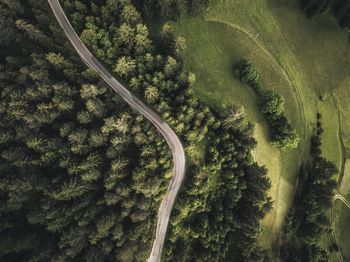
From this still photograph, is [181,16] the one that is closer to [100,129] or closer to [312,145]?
[100,129]

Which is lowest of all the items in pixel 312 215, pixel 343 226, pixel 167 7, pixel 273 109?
pixel 312 215

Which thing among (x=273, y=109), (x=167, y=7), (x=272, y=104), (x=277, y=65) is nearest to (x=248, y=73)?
(x=272, y=104)

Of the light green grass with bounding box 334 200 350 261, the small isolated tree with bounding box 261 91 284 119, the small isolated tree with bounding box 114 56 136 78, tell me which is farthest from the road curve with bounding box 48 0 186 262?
the light green grass with bounding box 334 200 350 261

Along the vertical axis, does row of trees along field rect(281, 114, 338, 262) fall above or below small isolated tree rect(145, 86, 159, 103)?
below

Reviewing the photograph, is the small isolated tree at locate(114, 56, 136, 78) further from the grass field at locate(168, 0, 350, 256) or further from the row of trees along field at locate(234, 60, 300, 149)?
the row of trees along field at locate(234, 60, 300, 149)

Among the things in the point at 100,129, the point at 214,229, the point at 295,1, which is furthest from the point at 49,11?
the point at 295,1

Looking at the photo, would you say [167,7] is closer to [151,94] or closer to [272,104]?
[151,94]

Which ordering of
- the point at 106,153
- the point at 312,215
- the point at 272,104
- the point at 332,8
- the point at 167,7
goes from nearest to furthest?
the point at 106,153 < the point at 167,7 < the point at 272,104 < the point at 312,215 < the point at 332,8
